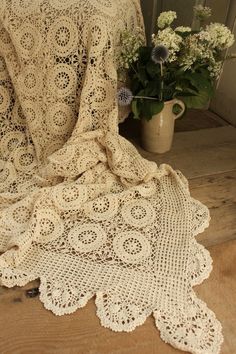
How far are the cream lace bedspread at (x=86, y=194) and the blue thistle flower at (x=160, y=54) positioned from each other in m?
0.14

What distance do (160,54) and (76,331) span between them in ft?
2.72

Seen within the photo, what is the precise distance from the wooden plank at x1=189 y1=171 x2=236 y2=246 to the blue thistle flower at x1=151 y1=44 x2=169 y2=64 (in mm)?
446

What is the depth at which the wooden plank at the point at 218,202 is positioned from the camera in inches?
37.3

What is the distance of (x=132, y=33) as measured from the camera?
1.13 metres


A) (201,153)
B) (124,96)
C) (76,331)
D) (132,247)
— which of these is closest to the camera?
(76,331)

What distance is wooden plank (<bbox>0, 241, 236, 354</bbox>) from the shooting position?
0.69m

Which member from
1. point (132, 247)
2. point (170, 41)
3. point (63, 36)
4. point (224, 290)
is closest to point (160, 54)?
point (170, 41)

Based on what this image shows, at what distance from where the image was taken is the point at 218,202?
107 centimetres

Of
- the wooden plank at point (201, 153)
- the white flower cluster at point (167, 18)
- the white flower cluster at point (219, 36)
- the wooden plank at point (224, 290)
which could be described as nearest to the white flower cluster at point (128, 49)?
the white flower cluster at point (167, 18)

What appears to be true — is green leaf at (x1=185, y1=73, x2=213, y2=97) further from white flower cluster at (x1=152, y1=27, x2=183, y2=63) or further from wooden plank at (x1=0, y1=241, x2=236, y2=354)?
wooden plank at (x1=0, y1=241, x2=236, y2=354)

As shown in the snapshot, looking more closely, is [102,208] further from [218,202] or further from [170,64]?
[170,64]

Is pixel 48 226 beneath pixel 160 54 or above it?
beneath

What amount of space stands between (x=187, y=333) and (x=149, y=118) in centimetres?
71

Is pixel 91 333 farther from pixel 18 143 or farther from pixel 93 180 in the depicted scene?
pixel 18 143
